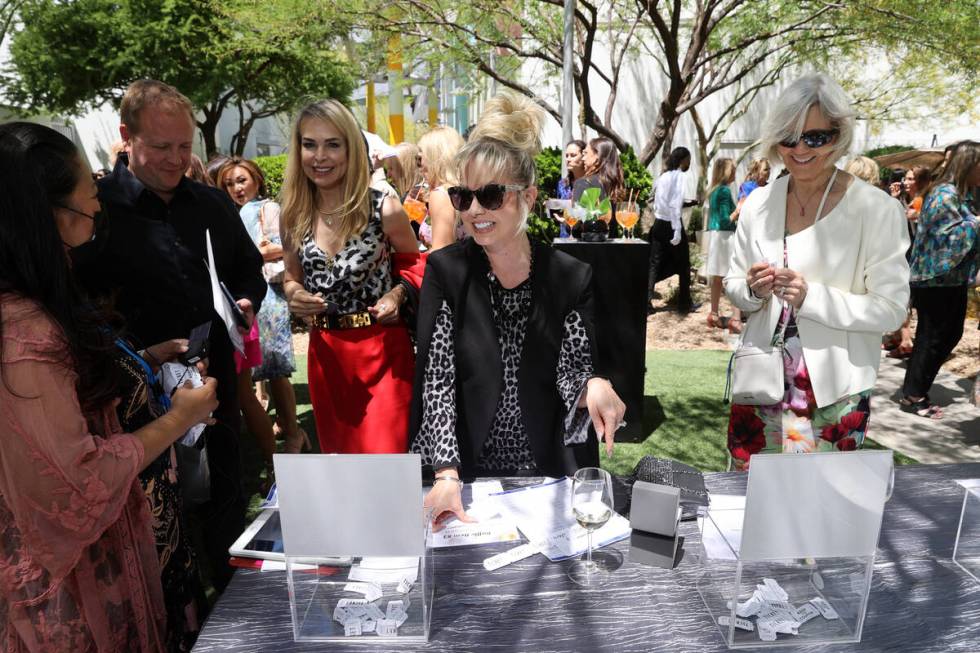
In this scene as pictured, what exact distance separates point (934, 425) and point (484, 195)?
4.65 m

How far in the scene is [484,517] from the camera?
1639mm

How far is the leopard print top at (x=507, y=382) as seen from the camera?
193 cm

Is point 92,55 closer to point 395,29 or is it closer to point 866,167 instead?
point 395,29

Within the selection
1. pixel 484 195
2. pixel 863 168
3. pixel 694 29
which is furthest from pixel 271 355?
pixel 694 29

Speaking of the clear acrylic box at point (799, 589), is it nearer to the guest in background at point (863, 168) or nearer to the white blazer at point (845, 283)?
the white blazer at point (845, 283)

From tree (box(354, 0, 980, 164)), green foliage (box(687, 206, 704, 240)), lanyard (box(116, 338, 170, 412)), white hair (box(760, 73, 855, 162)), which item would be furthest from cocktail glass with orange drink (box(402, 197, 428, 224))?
green foliage (box(687, 206, 704, 240))

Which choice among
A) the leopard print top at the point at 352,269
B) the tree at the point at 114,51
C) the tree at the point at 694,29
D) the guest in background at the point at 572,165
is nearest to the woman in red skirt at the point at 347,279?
the leopard print top at the point at 352,269

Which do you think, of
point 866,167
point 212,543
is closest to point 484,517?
point 212,543

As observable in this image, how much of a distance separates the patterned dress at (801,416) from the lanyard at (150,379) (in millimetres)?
1946

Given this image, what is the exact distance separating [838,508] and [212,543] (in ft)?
7.40

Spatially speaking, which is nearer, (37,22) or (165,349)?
(165,349)

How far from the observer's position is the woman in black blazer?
192cm

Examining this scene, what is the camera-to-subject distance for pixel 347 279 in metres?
2.50

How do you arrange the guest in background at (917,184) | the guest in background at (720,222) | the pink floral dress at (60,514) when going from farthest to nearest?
the guest in background at (720,222) < the guest in background at (917,184) < the pink floral dress at (60,514)
